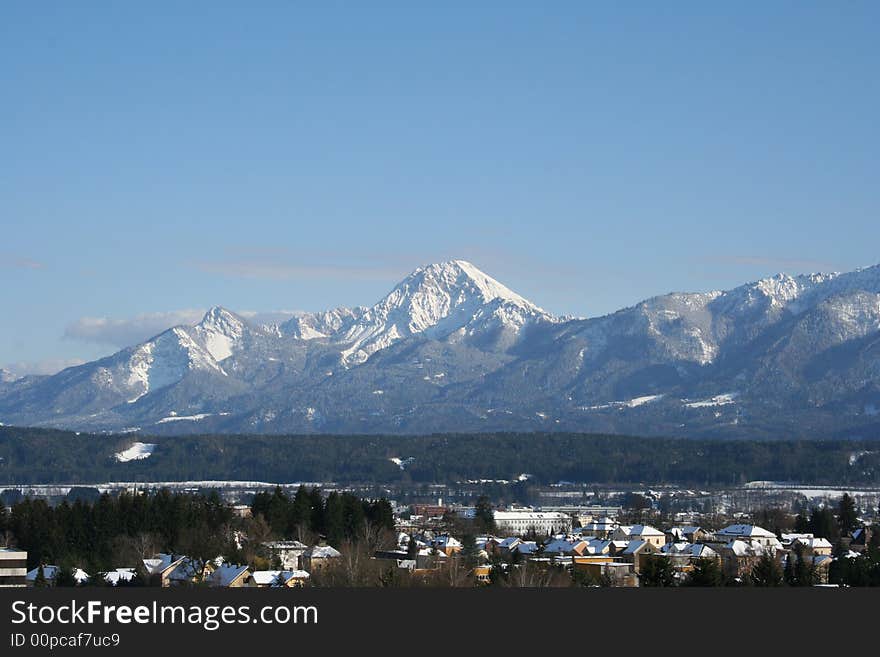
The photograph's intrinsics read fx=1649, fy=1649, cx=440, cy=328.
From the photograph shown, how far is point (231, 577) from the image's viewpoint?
233ft

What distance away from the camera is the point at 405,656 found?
3491 centimetres

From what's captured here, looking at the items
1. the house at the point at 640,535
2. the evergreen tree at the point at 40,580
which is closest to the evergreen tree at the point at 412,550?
the house at the point at 640,535

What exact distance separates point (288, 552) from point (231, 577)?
525 inches

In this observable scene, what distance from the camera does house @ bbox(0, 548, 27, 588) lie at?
7450cm

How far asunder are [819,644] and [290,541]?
58201 mm

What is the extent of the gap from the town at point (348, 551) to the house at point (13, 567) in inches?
2.7

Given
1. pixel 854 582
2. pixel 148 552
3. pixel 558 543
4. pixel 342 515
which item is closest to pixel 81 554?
pixel 148 552

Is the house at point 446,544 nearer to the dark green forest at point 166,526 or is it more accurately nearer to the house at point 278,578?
the dark green forest at point 166,526

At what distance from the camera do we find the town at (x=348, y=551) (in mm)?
69438

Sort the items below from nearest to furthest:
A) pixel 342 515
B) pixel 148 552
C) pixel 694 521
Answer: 1. pixel 148 552
2. pixel 342 515
3. pixel 694 521

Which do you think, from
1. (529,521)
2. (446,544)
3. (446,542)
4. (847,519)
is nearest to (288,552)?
(446,544)

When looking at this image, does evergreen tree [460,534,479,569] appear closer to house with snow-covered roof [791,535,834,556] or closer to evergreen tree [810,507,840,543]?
house with snow-covered roof [791,535,834,556]

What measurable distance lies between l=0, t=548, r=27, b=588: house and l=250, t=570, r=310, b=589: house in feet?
35.8

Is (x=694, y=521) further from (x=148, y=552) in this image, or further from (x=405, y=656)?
(x=405, y=656)
